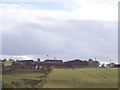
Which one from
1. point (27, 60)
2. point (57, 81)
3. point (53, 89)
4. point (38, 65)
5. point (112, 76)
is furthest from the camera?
point (27, 60)

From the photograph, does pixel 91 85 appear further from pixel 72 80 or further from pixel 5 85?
pixel 5 85

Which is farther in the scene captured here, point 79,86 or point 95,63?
point 95,63

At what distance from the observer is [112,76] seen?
4559 cm

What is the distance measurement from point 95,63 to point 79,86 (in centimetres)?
4915

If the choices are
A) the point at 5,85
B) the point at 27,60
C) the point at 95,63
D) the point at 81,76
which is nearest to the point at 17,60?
the point at 27,60

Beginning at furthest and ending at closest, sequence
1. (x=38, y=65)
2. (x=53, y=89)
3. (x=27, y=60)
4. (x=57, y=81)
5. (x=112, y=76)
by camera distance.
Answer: (x=27, y=60) < (x=38, y=65) < (x=112, y=76) < (x=57, y=81) < (x=53, y=89)

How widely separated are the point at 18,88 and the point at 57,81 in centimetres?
457

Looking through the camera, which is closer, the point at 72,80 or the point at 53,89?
the point at 53,89

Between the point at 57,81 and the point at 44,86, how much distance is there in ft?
12.8

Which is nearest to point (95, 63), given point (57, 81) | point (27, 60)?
point (27, 60)

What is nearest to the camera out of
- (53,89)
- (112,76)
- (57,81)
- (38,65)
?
(53,89)

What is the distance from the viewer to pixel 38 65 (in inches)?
2943

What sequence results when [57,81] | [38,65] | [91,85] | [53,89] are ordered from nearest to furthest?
[53,89] < [91,85] < [57,81] < [38,65]

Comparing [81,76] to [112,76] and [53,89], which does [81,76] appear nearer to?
[112,76]
